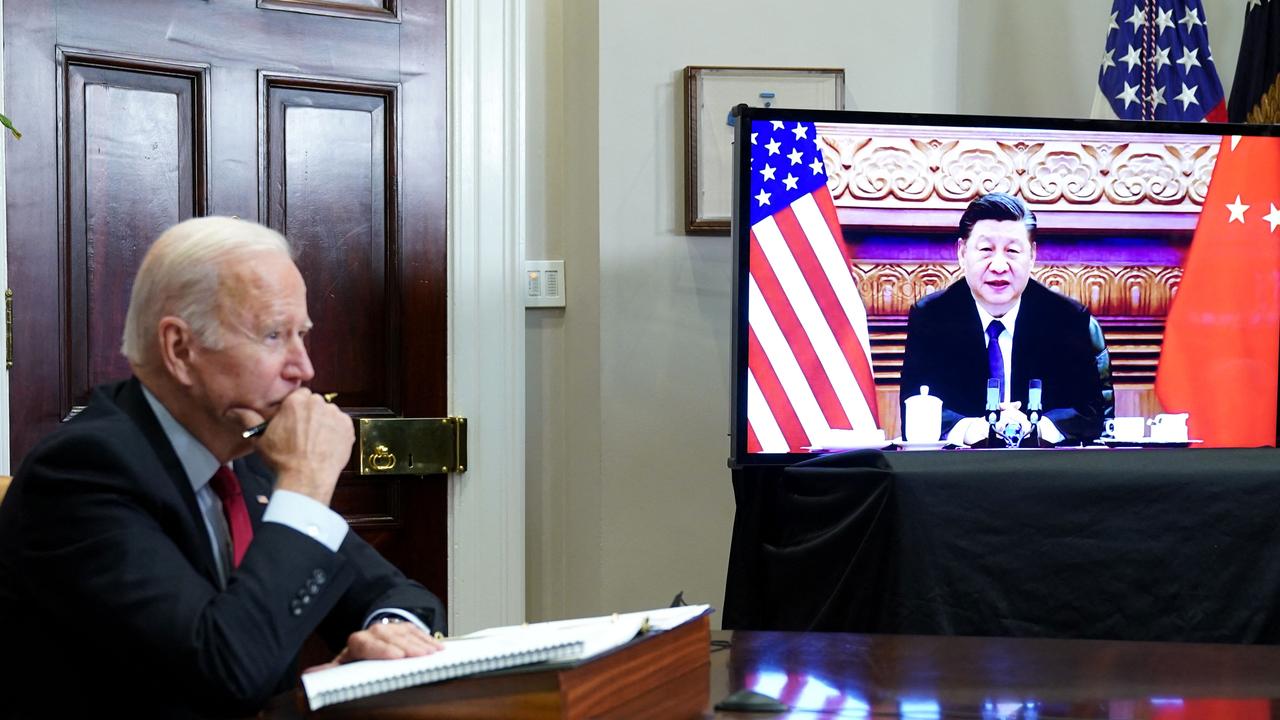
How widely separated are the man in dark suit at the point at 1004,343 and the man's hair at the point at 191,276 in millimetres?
1665

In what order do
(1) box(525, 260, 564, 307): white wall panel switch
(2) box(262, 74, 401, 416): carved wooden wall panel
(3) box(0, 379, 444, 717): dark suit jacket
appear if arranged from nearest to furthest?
(3) box(0, 379, 444, 717): dark suit jacket
(2) box(262, 74, 401, 416): carved wooden wall panel
(1) box(525, 260, 564, 307): white wall panel switch

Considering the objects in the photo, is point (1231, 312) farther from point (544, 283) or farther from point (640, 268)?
point (544, 283)

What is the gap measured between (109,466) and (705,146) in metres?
2.24

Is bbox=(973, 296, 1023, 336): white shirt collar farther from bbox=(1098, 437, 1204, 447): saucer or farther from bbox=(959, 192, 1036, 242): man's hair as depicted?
bbox=(1098, 437, 1204, 447): saucer

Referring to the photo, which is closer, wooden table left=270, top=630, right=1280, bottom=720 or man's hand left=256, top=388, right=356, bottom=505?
wooden table left=270, top=630, right=1280, bottom=720

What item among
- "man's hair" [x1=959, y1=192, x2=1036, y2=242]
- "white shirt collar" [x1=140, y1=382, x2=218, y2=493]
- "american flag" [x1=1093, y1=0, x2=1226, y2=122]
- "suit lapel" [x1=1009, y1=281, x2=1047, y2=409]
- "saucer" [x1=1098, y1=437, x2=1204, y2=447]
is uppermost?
"american flag" [x1=1093, y1=0, x2=1226, y2=122]

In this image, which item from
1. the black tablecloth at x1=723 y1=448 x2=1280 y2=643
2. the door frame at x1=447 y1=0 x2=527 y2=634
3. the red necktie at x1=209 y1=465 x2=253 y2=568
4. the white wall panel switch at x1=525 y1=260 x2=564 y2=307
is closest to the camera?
the red necktie at x1=209 y1=465 x2=253 y2=568

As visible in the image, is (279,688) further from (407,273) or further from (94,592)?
(407,273)

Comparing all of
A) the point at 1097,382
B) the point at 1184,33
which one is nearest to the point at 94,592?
the point at 1097,382

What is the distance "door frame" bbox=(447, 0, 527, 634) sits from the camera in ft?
10.8

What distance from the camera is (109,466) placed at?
51.5 inches

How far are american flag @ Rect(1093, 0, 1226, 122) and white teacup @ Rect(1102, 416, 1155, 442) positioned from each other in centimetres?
91

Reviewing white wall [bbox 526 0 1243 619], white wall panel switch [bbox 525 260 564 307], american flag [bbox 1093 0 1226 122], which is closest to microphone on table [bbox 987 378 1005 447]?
white wall [bbox 526 0 1243 619]

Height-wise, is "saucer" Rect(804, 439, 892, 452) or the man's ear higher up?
the man's ear
